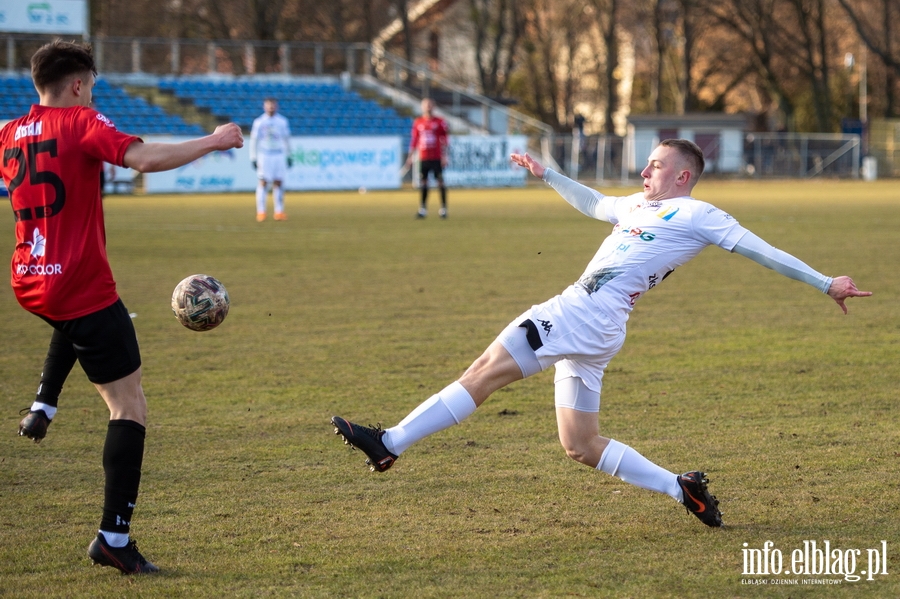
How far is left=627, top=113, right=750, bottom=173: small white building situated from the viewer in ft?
160

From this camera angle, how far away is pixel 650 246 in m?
4.55

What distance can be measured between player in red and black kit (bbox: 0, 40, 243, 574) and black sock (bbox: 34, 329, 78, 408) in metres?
1.00

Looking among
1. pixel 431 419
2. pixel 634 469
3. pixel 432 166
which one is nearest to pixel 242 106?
pixel 432 166

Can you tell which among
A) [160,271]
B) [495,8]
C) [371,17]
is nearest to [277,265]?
[160,271]

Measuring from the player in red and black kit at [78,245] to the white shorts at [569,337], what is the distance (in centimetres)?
137

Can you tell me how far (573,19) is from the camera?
60.8 m

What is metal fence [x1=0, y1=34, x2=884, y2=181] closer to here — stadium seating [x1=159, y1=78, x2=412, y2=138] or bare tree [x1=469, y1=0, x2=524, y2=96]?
stadium seating [x1=159, y1=78, x2=412, y2=138]

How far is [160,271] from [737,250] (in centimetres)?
1022

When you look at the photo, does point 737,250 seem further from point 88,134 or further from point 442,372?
point 442,372

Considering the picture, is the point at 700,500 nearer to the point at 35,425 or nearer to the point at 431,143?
the point at 35,425

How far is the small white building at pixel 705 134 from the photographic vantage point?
48688 millimetres

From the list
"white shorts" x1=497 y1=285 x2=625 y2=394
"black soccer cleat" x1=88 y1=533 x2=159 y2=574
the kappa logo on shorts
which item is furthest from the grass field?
the kappa logo on shorts

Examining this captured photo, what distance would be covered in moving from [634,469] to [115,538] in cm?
211

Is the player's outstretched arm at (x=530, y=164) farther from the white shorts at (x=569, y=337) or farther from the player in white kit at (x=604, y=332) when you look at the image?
the white shorts at (x=569, y=337)
